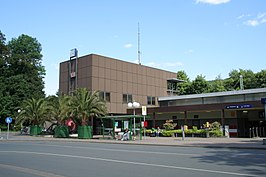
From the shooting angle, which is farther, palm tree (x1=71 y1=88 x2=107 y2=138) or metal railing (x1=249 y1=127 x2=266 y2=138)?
metal railing (x1=249 y1=127 x2=266 y2=138)

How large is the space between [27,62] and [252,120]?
49028mm

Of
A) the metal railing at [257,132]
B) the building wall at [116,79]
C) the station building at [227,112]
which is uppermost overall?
the building wall at [116,79]

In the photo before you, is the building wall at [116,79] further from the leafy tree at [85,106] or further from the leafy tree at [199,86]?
the leafy tree at [199,86]

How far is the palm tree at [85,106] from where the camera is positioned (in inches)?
1523

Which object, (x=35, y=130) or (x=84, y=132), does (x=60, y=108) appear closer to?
(x=84, y=132)

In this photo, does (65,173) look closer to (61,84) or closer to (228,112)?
(228,112)

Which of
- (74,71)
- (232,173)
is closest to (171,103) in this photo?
(74,71)

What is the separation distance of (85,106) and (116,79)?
13.7 meters

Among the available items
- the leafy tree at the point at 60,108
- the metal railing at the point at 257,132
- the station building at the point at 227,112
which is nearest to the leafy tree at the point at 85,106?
the leafy tree at the point at 60,108

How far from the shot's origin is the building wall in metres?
48.9

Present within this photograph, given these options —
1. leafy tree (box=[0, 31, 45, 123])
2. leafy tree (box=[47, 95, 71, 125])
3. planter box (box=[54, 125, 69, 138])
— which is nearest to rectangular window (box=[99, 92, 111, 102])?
leafy tree (box=[47, 95, 71, 125])

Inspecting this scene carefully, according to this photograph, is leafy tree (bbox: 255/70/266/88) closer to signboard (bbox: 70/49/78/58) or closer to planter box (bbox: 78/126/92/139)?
signboard (bbox: 70/49/78/58)

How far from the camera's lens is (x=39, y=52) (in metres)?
78.3

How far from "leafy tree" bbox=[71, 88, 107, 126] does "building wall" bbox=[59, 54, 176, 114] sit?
8581 mm
